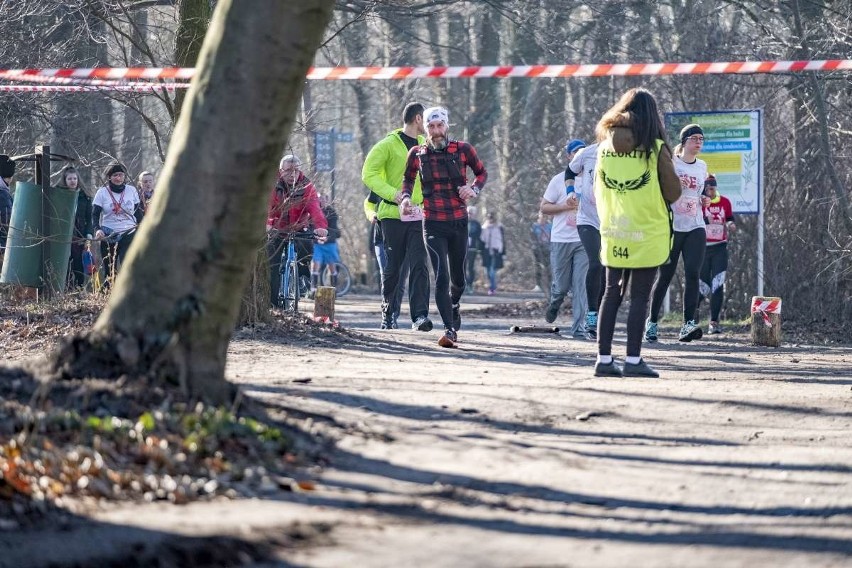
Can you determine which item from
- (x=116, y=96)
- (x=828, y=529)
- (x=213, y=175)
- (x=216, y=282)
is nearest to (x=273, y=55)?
(x=213, y=175)

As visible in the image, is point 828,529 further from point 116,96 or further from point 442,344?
point 116,96

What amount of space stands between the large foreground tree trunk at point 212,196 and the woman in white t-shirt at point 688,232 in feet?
27.4

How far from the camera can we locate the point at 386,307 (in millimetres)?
15914

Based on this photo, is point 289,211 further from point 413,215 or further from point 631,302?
point 631,302

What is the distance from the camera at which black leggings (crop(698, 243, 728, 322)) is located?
55.3 feet

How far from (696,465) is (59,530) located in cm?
301

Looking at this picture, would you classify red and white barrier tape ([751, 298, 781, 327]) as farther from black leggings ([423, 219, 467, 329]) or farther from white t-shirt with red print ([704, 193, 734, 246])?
black leggings ([423, 219, 467, 329])

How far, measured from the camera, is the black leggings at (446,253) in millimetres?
13242

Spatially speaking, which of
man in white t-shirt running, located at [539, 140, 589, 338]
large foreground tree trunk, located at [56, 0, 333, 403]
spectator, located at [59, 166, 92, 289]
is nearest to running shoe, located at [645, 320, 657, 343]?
man in white t-shirt running, located at [539, 140, 589, 338]

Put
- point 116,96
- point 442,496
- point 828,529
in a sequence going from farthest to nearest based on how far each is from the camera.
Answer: point 116,96, point 442,496, point 828,529

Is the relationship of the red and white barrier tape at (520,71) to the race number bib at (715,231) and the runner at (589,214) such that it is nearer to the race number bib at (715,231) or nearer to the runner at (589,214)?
the runner at (589,214)

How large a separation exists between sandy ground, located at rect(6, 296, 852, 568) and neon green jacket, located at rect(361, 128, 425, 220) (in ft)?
9.86

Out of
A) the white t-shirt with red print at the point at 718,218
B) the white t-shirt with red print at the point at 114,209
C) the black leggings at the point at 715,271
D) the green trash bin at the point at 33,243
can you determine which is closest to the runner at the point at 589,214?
the white t-shirt with red print at the point at 718,218

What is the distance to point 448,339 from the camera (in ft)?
42.9
